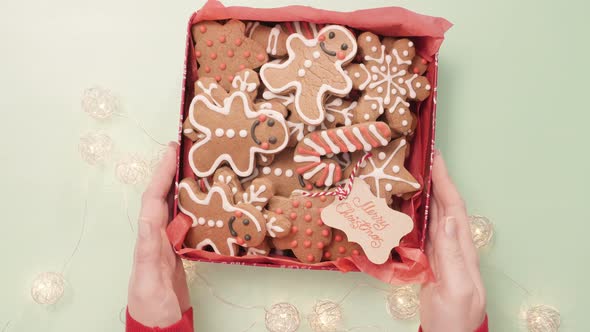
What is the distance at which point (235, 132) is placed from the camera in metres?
1.38

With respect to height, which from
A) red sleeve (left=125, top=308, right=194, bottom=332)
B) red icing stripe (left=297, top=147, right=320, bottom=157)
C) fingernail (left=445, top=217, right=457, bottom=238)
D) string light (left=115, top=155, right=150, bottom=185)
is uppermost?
red icing stripe (left=297, top=147, right=320, bottom=157)

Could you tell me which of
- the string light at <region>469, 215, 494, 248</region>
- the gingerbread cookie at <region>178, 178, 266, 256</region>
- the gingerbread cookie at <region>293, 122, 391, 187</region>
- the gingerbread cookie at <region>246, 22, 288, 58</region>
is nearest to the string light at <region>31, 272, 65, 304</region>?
the gingerbread cookie at <region>178, 178, 266, 256</region>

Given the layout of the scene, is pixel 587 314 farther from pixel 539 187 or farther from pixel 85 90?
pixel 85 90

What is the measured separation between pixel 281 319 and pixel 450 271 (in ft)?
1.50

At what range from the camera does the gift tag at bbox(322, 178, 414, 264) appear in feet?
4.47

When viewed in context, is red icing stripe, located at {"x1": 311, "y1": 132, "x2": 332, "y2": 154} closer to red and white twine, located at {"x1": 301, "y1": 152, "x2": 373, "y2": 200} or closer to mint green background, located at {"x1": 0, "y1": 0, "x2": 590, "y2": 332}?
red and white twine, located at {"x1": 301, "y1": 152, "x2": 373, "y2": 200}

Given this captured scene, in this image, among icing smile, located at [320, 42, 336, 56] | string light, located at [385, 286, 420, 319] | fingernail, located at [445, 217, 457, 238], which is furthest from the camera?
string light, located at [385, 286, 420, 319]

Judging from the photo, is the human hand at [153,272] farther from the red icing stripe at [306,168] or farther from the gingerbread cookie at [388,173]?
the gingerbread cookie at [388,173]

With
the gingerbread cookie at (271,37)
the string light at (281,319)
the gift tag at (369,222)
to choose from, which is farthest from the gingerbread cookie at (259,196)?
the gingerbread cookie at (271,37)

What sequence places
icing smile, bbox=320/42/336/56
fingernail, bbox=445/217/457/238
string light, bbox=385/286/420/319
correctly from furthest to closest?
string light, bbox=385/286/420/319 < icing smile, bbox=320/42/336/56 < fingernail, bbox=445/217/457/238

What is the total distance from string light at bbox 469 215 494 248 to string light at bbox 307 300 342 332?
1.39 feet

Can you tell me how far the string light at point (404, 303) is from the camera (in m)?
1.50

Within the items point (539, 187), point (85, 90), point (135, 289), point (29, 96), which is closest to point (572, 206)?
point (539, 187)

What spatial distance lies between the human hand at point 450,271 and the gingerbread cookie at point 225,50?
0.54 metres
